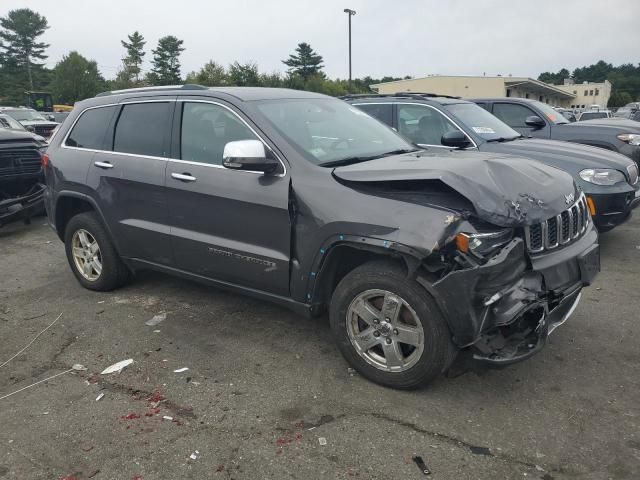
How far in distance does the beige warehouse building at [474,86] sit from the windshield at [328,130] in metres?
54.9

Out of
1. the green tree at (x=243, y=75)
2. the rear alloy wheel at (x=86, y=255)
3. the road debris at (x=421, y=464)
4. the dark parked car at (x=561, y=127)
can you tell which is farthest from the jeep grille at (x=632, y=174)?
the green tree at (x=243, y=75)

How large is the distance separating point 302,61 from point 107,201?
81.9m

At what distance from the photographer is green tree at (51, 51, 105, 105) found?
227 feet

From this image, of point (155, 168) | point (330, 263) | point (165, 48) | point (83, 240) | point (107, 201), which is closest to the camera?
point (330, 263)

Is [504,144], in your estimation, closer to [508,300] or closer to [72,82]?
[508,300]

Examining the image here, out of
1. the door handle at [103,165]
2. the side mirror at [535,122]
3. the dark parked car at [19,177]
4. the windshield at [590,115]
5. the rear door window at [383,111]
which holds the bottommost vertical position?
the dark parked car at [19,177]

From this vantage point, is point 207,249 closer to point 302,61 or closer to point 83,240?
point 83,240

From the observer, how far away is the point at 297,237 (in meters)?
3.57

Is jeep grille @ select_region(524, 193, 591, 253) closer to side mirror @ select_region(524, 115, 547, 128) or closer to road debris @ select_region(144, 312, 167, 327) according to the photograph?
road debris @ select_region(144, 312, 167, 327)

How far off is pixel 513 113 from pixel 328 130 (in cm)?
586

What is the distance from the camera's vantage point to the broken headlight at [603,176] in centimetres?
596

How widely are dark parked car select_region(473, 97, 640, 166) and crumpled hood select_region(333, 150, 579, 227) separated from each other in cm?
521

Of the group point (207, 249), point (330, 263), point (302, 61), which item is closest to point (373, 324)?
point (330, 263)

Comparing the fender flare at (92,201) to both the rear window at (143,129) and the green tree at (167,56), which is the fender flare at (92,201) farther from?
the green tree at (167,56)
